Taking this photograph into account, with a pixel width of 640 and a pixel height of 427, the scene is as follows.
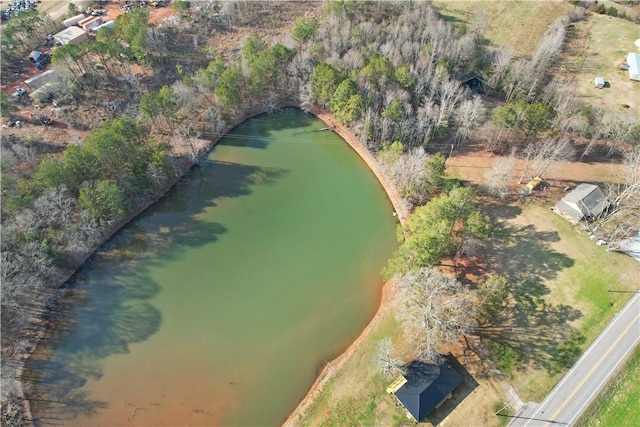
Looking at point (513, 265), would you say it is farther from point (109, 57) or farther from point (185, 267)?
point (109, 57)

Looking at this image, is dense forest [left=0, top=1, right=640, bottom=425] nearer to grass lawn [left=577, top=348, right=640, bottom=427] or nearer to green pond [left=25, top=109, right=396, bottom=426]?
green pond [left=25, top=109, right=396, bottom=426]

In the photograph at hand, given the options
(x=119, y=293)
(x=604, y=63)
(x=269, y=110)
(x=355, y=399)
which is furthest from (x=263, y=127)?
(x=604, y=63)

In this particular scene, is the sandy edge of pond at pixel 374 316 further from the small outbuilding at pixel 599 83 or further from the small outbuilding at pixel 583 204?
the small outbuilding at pixel 599 83

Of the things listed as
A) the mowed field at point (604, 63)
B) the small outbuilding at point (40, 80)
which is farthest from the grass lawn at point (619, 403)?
the small outbuilding at point (40, 80)

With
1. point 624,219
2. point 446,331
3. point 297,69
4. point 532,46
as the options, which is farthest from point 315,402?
point 532,46

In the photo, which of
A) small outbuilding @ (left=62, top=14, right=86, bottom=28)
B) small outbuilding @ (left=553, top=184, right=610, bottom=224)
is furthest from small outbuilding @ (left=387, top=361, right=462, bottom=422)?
small outbuilding @ (left=62, top=14, right=86, bottom=28)
